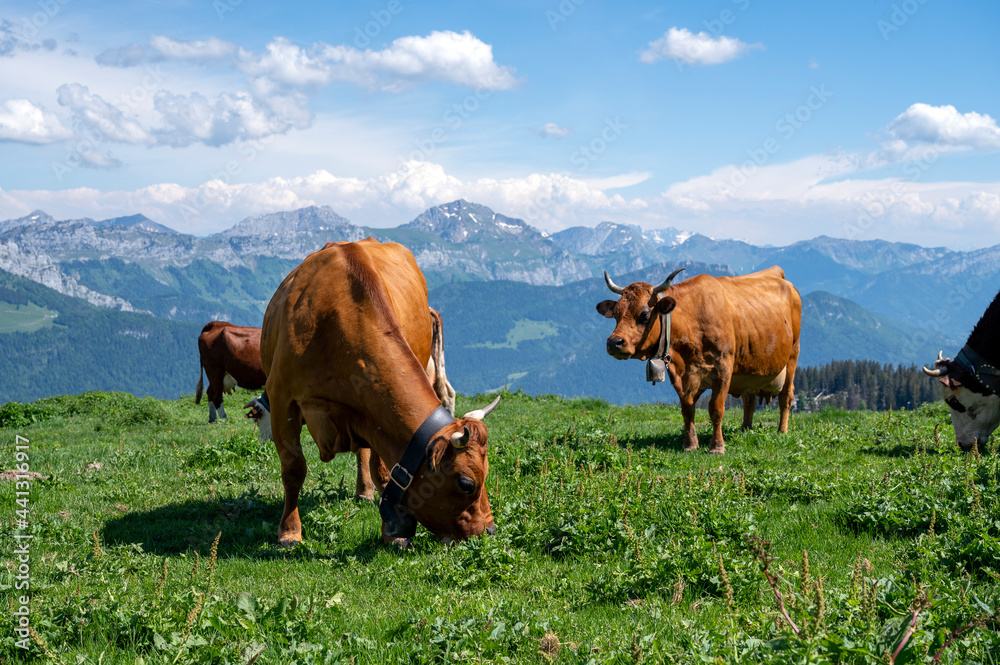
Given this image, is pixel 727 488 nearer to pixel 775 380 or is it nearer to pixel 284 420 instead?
pixel 284 420

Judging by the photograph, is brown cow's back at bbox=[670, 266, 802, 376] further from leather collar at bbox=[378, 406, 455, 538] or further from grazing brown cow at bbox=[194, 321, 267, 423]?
grazing brown cow at bbox=[194, 321, 267, 423]

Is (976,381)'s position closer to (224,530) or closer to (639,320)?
(639,320)

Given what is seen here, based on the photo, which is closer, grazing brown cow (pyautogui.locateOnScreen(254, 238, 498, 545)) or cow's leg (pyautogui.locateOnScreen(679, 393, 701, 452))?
grazing brown cow (pyautogui.locateOnScreen(254, 238, 498, 545))

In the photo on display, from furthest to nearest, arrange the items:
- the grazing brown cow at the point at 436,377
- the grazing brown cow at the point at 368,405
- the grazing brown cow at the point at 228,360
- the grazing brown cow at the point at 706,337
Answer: the grazing brown cow at the point at 228,360
the grazing brown cow at the point at 706,337
the grazing brown cow at the point at 436,377
the grazing brown cow at the point at 368,405

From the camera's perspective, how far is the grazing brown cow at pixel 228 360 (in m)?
21.7

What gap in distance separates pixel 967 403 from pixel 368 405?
341 inches

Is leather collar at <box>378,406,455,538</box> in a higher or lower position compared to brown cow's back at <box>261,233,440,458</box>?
lower

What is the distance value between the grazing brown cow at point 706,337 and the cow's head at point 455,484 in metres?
5.56

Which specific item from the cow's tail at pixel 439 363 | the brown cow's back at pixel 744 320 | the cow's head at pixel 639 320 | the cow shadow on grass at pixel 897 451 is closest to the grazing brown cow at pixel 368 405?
the cow's tail at pixel 439 363

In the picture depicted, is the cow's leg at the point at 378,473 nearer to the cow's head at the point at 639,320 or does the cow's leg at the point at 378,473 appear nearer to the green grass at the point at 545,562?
the green grass at the point at 545,562

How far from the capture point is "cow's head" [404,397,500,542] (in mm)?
6188

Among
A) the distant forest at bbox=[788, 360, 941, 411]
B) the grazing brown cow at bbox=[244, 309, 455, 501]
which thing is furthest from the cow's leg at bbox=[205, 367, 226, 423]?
the distant forest at bbox=[788, 360, 941, 411]

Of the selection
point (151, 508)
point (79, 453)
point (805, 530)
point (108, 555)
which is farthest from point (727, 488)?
point (79, 453)

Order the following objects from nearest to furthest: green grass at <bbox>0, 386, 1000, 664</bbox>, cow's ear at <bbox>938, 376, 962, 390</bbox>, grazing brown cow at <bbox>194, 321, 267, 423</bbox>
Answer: green grass at <bbox>0, 386, 1000, 664</bbox>
cow's ear at <bbox>938, 376, 962, 390</bbox>
grazing brown cow at <bbox>194, 321, 267, 423</bbox>
